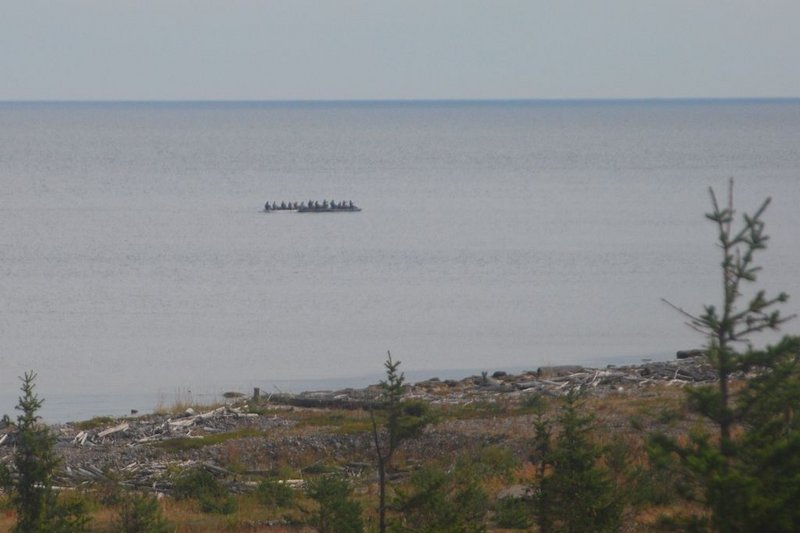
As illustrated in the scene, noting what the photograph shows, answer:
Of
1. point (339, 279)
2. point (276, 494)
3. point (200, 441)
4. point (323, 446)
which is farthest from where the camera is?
point (339, 279)

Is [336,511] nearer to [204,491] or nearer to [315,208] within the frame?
[204,491]


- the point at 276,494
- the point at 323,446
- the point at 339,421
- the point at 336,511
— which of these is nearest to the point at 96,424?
the point at 339,421

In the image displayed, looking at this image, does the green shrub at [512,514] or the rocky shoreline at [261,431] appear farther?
the rocky shoreline at [261,431]

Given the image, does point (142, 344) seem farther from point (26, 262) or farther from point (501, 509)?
point (501, 509)

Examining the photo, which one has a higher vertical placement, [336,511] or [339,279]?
[339,279]

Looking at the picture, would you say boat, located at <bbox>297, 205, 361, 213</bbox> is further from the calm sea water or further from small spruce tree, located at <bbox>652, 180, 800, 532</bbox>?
small spruce tree, located at <bbox>652, 180, 800, 532</bbox>

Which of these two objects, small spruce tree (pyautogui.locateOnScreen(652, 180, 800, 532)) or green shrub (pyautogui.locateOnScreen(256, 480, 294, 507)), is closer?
small spruce tree (pyautogui.locateOnScreen(652, 180, 800, 532))

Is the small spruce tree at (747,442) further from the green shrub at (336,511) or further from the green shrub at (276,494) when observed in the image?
the green shrub at (276,494)

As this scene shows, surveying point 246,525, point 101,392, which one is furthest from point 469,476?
point 101,392

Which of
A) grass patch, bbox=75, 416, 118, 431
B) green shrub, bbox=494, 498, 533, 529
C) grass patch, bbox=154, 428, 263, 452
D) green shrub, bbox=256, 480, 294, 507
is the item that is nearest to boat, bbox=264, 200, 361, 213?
grass patch, bbox=75, 416, 118, 431

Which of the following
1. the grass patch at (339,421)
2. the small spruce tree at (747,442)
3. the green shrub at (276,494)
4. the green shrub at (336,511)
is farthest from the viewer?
the grass patch at (339,421)

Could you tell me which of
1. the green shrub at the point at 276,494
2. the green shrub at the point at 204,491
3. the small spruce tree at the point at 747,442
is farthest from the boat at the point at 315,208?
the small spruce tree at the point at 747,442

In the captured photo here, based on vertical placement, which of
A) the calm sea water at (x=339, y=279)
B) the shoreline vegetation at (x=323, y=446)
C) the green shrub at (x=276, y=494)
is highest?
the calm sea water at (x=339, y=279)

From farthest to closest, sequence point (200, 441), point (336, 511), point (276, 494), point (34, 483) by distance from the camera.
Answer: point (200, 441) → point (276, 494) → point (336, 511) → point (34, 483)
